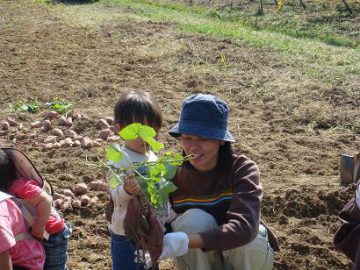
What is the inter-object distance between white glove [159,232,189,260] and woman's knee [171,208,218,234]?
20 centimetres

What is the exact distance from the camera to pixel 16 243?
97.7 inches

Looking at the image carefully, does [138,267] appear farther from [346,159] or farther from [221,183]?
[346,159]

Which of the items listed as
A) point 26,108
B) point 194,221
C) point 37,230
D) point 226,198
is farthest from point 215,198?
point 26,108

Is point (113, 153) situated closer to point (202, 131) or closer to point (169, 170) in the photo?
point (169, 170)

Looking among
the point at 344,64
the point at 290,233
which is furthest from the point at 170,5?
the point at 290,233

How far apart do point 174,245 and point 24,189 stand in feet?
2.10

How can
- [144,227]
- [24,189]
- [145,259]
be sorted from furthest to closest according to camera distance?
1. [24,189]
2. [145,259]
3. [144,227]

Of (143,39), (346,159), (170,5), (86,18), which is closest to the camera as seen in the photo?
(346,159)

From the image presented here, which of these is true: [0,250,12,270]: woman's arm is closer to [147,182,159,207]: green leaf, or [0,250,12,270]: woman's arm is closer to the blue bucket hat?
[147,182,159,207]: green leaf

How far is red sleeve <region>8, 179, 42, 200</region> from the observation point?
247 centimetres

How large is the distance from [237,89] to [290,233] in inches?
119

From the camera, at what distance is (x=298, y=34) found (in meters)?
10.2

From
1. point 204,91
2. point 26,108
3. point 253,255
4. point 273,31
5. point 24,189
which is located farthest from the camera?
point 273,31

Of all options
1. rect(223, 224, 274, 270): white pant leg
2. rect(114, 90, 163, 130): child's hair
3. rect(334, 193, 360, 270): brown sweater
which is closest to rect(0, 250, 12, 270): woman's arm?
rect(114, 90, 163, 130): child's hair
